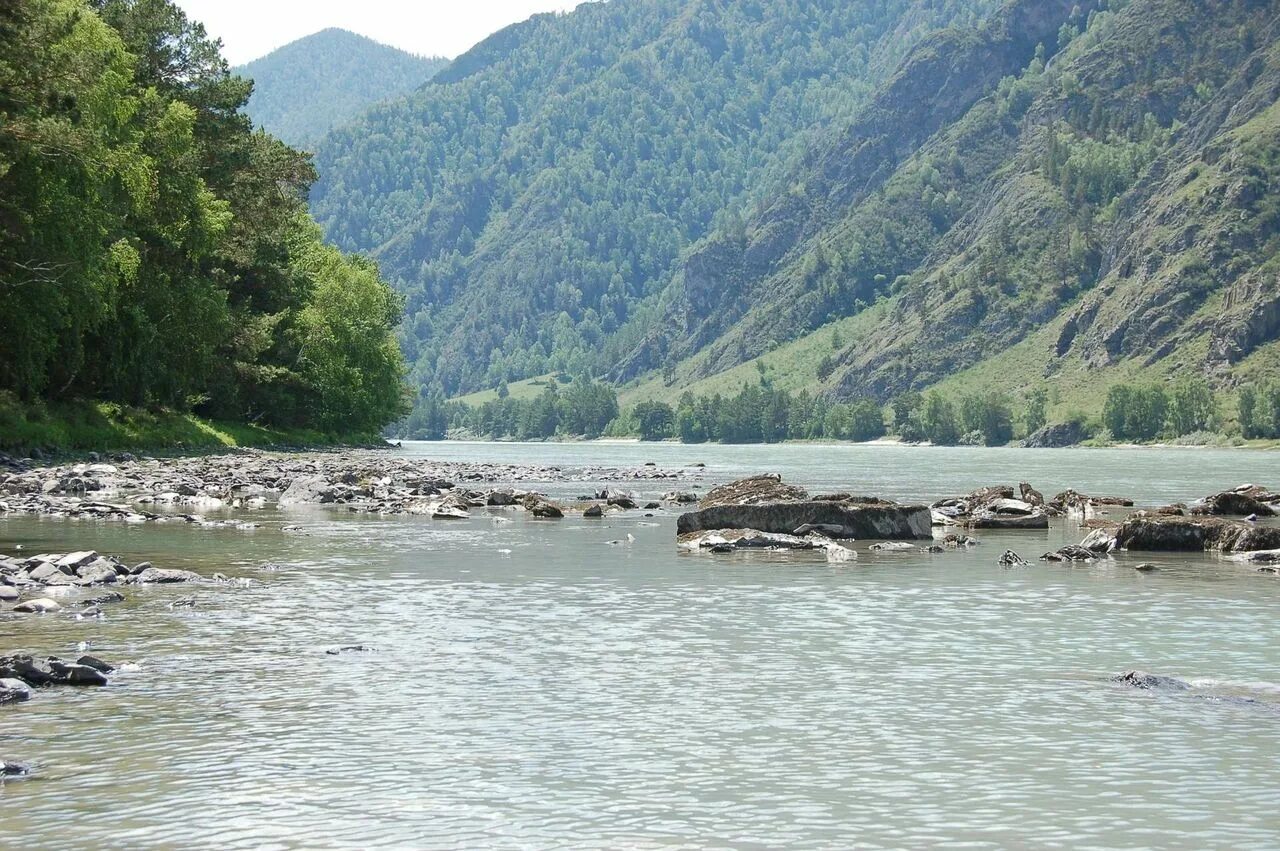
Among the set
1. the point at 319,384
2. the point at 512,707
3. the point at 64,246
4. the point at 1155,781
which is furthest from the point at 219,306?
the point at 1155,781

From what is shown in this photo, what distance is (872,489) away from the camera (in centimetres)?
8488

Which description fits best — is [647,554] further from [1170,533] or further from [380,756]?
[380,756]

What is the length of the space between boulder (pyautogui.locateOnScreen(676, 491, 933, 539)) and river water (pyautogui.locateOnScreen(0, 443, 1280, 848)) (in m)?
12.3

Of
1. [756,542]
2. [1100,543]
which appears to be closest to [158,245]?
[756,542]

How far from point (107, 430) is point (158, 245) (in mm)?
12562

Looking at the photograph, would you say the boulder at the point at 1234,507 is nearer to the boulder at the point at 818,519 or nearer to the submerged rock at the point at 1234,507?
the submerged rock at the point at 1234,507

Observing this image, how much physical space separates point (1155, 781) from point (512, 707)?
7379 mm

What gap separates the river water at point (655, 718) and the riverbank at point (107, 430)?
44.7m

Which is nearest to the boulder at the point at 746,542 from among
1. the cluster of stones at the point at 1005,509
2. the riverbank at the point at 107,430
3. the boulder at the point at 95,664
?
the cluster of stones at the point at 1005,509

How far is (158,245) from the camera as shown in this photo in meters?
87.2

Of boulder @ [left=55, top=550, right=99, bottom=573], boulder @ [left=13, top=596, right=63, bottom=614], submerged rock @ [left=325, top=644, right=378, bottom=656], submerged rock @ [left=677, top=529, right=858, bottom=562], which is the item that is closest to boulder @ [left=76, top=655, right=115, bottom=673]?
submerged rock @ [left=325, top=644, right=378, bottom=656]

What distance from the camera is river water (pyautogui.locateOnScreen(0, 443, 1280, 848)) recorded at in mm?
12844

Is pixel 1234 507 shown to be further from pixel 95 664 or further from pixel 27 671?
pixel 27 671

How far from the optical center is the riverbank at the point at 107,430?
71231 mm
